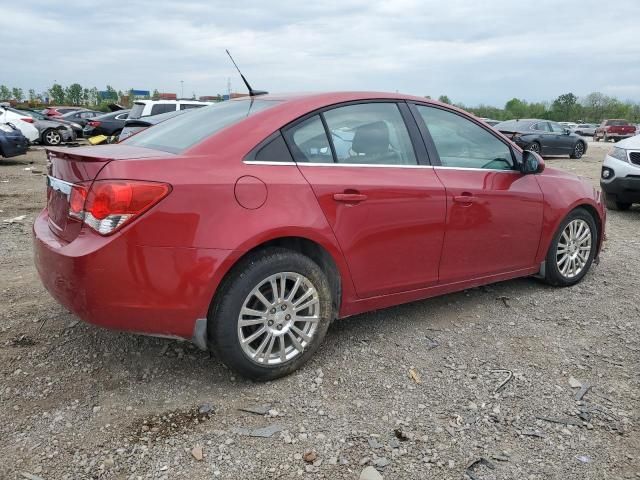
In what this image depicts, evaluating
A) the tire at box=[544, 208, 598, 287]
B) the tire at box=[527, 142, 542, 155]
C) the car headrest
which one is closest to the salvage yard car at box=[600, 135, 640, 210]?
the tire at box=[544, 208, 598, 287]

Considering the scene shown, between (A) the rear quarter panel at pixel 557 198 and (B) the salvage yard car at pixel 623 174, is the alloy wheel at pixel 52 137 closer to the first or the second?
(B) the salvage yard car at pixel 623 174

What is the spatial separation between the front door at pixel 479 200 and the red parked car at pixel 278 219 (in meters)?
0.01

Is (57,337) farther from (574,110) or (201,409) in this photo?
(574,110)

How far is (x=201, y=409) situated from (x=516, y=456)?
1501 mm

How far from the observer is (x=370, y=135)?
3.44m

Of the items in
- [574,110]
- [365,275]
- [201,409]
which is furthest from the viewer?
[574,110]

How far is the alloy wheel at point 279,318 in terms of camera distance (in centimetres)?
287

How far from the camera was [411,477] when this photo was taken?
90.8 inches

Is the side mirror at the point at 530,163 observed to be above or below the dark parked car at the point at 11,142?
above

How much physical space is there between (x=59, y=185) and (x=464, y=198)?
8.08 feet

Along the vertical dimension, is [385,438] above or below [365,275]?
below

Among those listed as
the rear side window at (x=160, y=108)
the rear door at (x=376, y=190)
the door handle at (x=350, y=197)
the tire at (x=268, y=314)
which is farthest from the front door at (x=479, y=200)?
the rear side window at (x=160, y=108)

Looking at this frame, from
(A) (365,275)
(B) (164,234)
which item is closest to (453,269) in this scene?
(A) (365,275)

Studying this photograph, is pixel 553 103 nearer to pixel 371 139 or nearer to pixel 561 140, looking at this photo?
pixel 561 140
